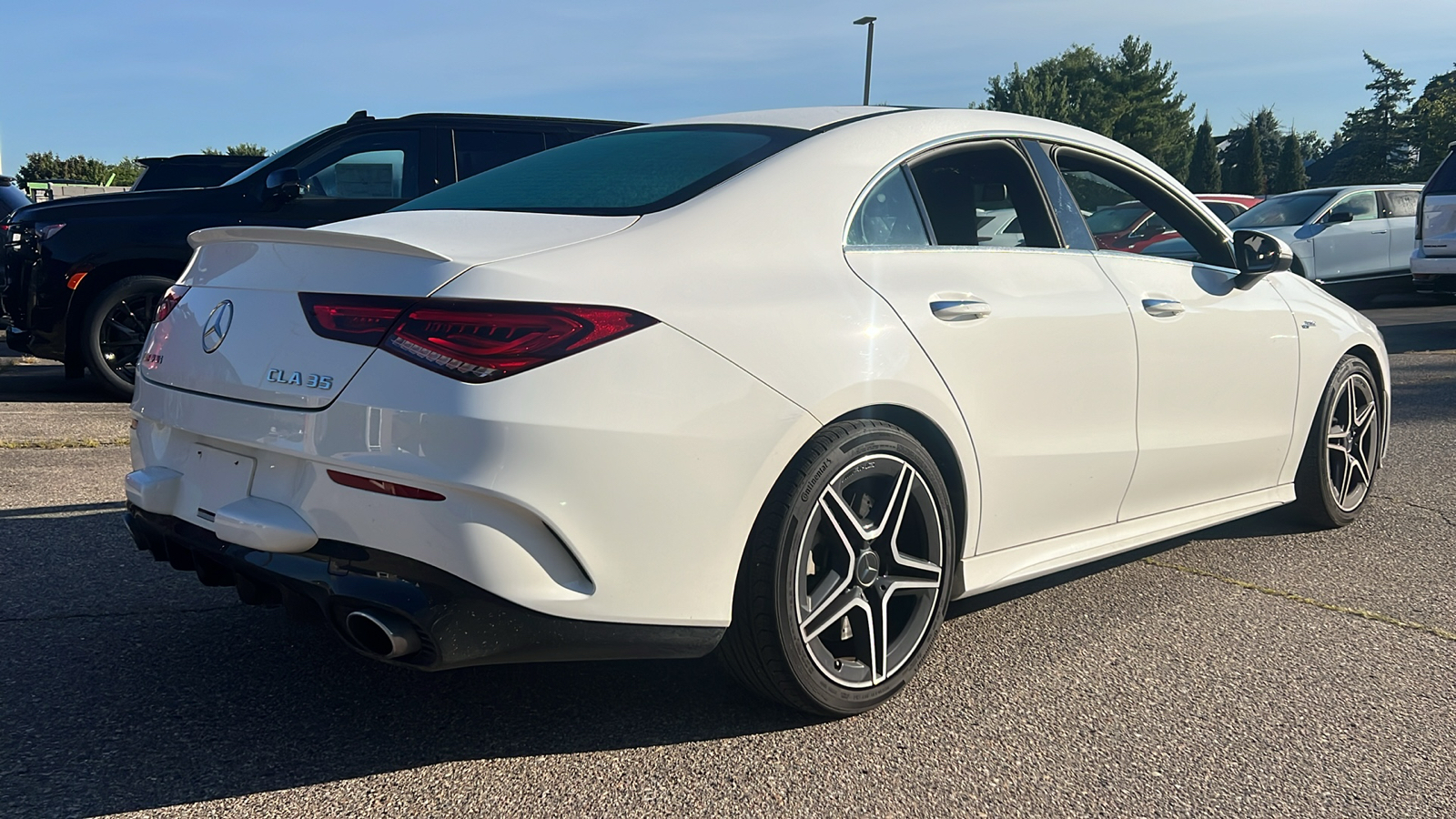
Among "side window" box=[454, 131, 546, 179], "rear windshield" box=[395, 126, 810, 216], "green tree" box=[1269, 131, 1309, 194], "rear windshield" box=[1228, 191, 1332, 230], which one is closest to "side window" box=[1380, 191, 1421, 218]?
"rear windshield" box=[1228, 191, 1332, 230]

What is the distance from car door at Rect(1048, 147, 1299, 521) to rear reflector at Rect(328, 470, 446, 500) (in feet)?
7.35

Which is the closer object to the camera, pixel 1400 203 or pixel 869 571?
pixel 869 571

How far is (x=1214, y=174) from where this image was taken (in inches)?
2938

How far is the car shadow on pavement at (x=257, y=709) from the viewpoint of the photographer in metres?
2.48

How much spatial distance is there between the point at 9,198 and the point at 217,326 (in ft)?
34.3

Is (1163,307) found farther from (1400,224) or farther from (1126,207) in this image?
(1400,224)

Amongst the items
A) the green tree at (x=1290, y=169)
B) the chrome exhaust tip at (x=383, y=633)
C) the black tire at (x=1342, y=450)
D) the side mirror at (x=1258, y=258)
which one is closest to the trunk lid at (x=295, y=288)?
the chrome exhaust tip at (x=383, y=633)

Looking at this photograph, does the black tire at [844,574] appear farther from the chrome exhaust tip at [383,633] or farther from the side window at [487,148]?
the side window at [487,148]

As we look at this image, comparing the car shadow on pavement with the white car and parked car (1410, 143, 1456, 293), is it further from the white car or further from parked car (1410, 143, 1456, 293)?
parked car (1410, 143, 1456, 293)

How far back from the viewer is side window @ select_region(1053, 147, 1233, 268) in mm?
3758

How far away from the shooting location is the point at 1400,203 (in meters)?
15.4

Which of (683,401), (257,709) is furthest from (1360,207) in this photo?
(257,709)

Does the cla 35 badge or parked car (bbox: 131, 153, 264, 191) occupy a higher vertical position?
parked car (bbox: 131, 153, 264, 191)

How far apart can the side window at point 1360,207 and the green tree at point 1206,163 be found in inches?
2481
